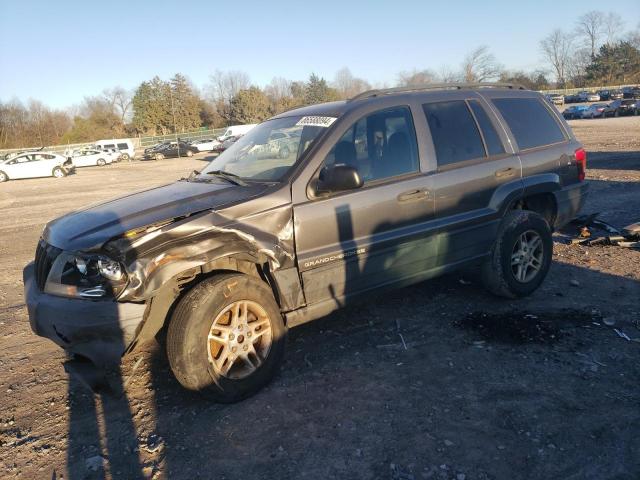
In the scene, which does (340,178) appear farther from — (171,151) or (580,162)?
(171,151)

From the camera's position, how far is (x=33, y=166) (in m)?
28.7

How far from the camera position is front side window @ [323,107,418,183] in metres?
3.78

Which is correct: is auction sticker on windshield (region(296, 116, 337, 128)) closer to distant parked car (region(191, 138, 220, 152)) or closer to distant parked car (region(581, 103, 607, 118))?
distant parked car (region(191, 138, 220, 152))

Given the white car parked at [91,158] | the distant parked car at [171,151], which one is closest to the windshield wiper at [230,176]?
the white car parked at [91,158]

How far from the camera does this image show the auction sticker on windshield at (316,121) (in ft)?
12.6

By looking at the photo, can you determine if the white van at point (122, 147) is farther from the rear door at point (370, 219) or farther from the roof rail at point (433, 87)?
the rear door at point (370, 219)

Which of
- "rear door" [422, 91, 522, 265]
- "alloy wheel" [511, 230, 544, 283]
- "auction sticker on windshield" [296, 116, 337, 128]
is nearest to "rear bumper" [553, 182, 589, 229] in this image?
"alloy wheel" [511, 230, 544, 283]

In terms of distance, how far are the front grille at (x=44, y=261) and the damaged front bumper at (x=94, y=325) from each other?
0.29 meters

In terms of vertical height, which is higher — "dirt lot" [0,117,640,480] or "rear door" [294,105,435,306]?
"rear door" [294,105,435,306]

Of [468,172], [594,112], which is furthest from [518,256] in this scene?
[594,112]

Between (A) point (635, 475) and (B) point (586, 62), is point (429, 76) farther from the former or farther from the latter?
(A) point (635, 475)

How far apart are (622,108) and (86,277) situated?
50521mm

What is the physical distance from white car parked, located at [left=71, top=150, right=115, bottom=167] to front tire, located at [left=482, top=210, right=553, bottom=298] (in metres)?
41.3

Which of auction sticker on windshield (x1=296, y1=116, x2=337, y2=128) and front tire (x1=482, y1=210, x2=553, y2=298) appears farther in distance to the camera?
front tire (x1=482, y1=210, x2=553, y2=298)
